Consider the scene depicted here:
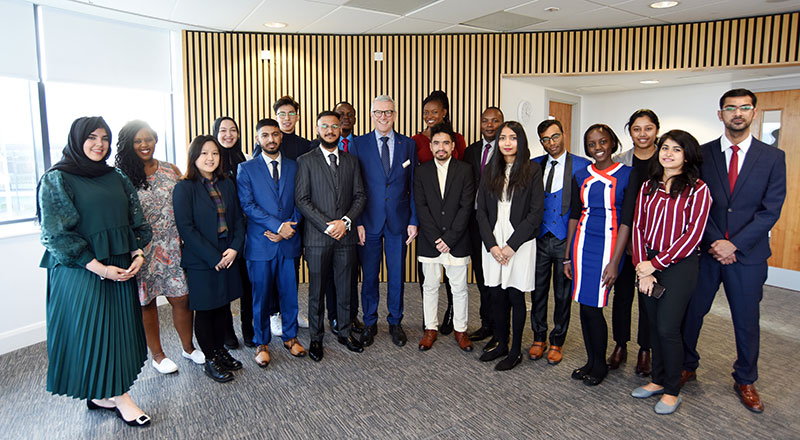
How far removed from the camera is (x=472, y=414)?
3.06m

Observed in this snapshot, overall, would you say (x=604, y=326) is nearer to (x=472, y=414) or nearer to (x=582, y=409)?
(x=582, y=409)

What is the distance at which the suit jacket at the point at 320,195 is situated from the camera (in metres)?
3.75

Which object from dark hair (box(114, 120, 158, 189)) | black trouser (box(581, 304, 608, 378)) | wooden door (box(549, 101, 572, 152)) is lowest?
black trouser (box(581, 304, 608, 378))

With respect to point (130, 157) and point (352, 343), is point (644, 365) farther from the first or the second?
point (130, 157)

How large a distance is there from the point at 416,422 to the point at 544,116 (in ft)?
16.8

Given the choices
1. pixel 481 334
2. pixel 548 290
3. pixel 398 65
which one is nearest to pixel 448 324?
pixel 481 334

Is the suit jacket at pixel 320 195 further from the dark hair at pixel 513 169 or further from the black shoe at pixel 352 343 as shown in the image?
the dark hair at pixel 513 169

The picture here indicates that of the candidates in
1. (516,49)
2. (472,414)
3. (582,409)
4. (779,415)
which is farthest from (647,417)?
(516,49)

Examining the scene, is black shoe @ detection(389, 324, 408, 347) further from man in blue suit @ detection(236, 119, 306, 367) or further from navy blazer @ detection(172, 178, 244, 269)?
navy blazer @ detection(172, 178, 244, 269)

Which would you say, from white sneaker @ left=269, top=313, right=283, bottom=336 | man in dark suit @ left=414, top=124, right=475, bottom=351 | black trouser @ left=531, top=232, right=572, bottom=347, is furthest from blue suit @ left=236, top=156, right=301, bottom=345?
black trouser @ left=531, top=232, right=572, bottom=347

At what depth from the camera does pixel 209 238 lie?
11.2 ft

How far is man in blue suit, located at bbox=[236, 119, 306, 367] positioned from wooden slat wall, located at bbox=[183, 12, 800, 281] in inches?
99.3

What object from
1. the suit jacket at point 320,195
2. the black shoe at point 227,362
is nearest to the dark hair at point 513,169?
the suit jacket at point 320,195

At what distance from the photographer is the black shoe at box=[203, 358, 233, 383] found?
3502 millimetres
